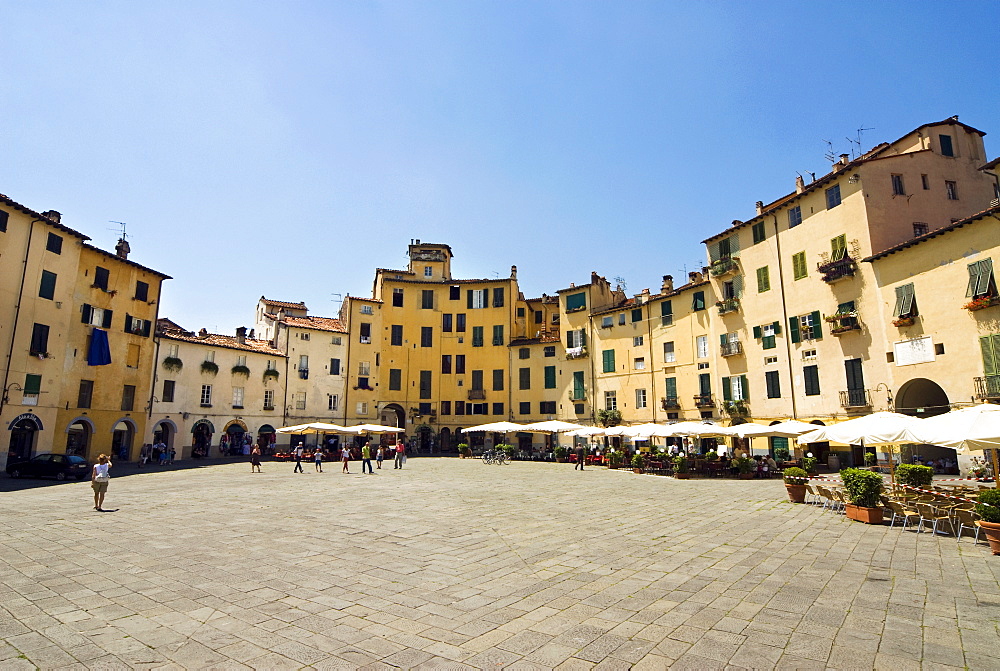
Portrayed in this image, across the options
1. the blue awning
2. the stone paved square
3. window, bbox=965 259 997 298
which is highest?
window, bbox=965 259 997 298

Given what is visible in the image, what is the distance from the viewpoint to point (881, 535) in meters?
11.1

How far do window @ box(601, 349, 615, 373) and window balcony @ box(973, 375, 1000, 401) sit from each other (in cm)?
2387

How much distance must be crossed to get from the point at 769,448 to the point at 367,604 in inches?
1174

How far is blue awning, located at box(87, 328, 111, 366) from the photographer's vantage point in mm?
30844

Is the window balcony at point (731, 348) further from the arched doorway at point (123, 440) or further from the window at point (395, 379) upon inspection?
the arched doorway at point (123, 440)

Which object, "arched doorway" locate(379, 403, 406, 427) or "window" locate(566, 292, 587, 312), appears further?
"arched doorway" locate(379, 403, 406, 427)

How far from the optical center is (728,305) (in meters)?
34.8

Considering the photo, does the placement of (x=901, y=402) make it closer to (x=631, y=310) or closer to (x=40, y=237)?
(x=631, y=310)

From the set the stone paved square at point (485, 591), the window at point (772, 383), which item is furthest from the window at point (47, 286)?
the window at point (772, 383)

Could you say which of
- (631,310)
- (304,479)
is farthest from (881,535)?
(631,310)

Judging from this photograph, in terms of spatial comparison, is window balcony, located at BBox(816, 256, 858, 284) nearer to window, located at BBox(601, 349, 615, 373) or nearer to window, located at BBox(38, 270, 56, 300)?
window, located at BBox(601, 349, 615, 373)

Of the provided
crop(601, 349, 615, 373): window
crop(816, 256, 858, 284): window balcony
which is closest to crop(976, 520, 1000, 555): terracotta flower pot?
crop(816, 256, 858, 284): window balcony

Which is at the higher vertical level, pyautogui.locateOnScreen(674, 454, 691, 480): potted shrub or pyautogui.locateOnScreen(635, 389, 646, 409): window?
pyautogui.locateOnScreen(635, 389, 646, 409): window

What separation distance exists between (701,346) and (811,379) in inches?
327
